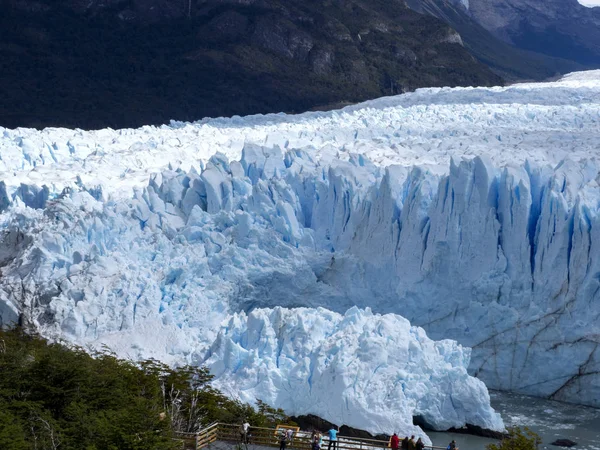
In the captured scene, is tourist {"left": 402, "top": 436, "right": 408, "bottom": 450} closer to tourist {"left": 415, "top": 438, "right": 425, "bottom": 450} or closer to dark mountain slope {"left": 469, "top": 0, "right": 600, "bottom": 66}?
tourist {"left": 415, "top": 438, "right": 425, "bottom": 450}

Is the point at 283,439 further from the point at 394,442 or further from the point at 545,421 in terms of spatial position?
the point at 545,421

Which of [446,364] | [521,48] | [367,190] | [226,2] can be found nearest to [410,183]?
[367,190]

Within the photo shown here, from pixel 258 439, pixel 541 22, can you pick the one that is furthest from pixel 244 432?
pixel 541 22

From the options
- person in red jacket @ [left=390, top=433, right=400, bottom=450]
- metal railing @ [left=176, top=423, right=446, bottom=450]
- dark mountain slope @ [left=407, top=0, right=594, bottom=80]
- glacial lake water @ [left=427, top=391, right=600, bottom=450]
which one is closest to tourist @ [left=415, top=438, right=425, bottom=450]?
metal railing @ [left=176, top=423, right=446, bottom=450]

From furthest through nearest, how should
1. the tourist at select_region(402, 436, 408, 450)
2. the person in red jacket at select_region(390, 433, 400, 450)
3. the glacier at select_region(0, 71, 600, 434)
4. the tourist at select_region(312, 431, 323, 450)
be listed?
the glacier at select_region(0, 71, 600, 434) < the tourist at select_region(402, 436, 408, 450) < the person in red jacket at select_region(390, 433, 400, 450) < the tourist at select_region(312, 431, 323, 450)

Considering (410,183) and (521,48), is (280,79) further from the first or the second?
(521,48)

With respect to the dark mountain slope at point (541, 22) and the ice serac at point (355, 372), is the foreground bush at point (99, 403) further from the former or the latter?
the dark mountain slope at point (541, 22)

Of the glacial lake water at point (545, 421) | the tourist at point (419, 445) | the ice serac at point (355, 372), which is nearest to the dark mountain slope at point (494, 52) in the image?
the glacial lake water at point (545, 421)
